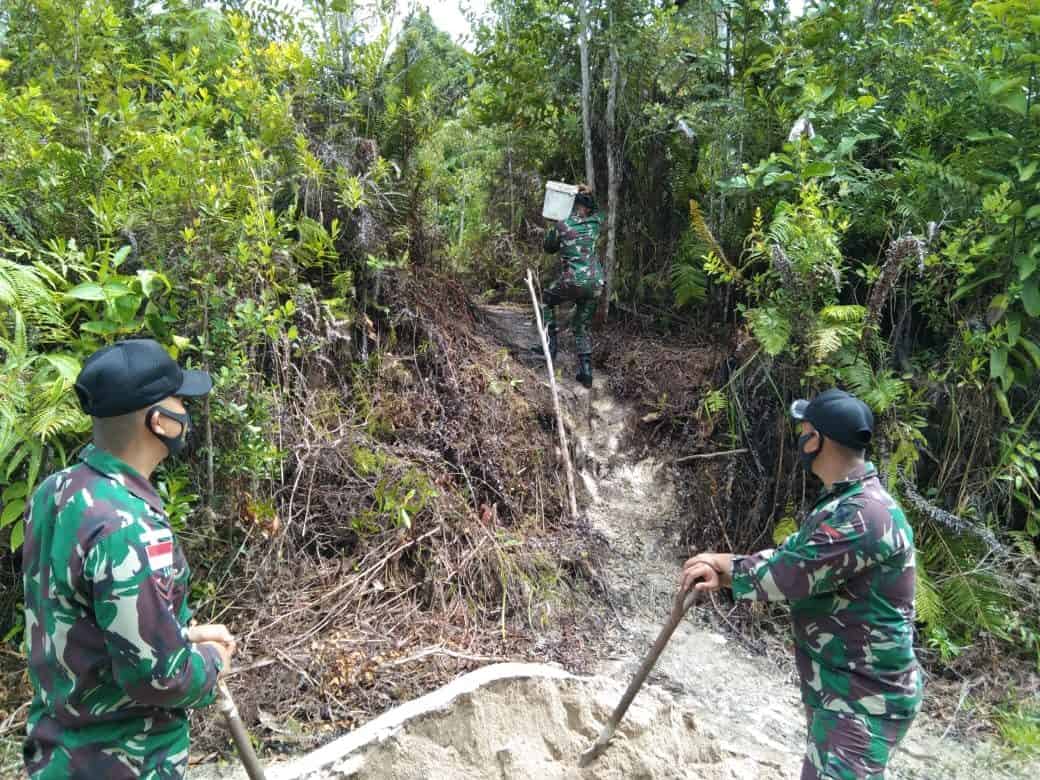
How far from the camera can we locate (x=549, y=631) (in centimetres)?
468

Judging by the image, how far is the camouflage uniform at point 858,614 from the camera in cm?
254

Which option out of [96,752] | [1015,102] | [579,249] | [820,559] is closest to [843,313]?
[1015,102]

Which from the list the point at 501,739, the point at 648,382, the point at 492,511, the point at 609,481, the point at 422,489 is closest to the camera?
the point at 501,739

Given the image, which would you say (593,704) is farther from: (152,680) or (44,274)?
(44,274)

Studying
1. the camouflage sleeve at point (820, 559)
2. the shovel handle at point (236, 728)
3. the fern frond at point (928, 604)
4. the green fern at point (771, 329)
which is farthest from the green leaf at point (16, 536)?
the fern frond at point (928, 604)

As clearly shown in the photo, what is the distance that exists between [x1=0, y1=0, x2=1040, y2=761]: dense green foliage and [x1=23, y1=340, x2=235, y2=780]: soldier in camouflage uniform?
5.99 feet

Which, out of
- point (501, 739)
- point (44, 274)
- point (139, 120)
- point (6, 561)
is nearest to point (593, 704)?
point (501, 739)

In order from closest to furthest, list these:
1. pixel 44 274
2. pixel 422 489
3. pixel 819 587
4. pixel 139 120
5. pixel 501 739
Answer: pixel 819 587 → pixel 501 739 → pixel 44 274 → pixel 139 120 → pixel 422 489

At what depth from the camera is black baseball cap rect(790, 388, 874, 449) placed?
260 cm

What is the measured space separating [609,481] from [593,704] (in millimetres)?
2875

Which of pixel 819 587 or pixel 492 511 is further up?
pixel 819 587

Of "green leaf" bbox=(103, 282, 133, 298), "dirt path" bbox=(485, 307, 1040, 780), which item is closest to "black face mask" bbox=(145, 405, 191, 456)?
"green leaf" bbox=(103, 282, 133, 298)

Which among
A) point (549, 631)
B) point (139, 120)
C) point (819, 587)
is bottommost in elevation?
point (549, 631)

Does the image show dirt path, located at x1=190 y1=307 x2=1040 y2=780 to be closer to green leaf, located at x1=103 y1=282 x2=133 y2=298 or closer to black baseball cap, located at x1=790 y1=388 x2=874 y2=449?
black baseball cap, located at x1=790 y1=388 x2=874 y2=449
